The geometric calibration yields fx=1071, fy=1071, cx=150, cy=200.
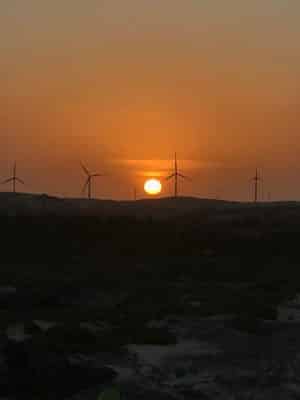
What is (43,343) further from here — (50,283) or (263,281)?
(263,281)

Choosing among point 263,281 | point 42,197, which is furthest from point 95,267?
point 42,197

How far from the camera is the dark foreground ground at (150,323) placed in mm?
19859

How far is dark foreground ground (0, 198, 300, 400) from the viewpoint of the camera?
65.2 feet

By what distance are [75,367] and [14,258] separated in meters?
48.6

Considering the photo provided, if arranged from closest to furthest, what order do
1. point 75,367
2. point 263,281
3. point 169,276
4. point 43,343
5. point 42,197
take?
1. point 75,367
2. point 43,343
3. point 263,281
4. point 169,276
5. point 42,197

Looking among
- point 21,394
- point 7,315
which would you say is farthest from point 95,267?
point 21,394

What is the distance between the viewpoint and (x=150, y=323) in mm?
30141

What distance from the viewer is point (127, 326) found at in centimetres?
2862

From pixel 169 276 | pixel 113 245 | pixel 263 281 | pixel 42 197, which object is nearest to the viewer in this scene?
pixel 263 281

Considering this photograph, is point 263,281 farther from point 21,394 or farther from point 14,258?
point 21,394

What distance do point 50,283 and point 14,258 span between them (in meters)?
24.5

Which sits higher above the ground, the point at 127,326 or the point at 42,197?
the point at 42,197

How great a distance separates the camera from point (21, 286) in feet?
137

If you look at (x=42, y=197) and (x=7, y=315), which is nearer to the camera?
(x=7, y=315)
